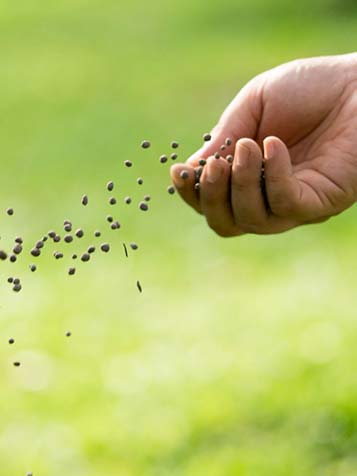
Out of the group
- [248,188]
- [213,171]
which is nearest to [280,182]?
[248,188]

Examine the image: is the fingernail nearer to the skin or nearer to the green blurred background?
the skin

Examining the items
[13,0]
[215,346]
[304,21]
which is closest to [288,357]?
[215,346]

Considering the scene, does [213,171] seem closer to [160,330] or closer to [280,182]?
[280,182]

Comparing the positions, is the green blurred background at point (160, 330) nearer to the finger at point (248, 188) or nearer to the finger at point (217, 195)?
the finger at point (217, 195)

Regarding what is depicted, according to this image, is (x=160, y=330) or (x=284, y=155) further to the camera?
(x=160, y=330)

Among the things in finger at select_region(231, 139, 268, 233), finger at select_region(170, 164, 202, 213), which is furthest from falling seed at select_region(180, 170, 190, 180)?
finger at select_region(231, 139, 268, 233)

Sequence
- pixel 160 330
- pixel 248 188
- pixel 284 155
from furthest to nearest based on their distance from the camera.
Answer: pixel 160 330
pixel 248 188
pixel 284 155
